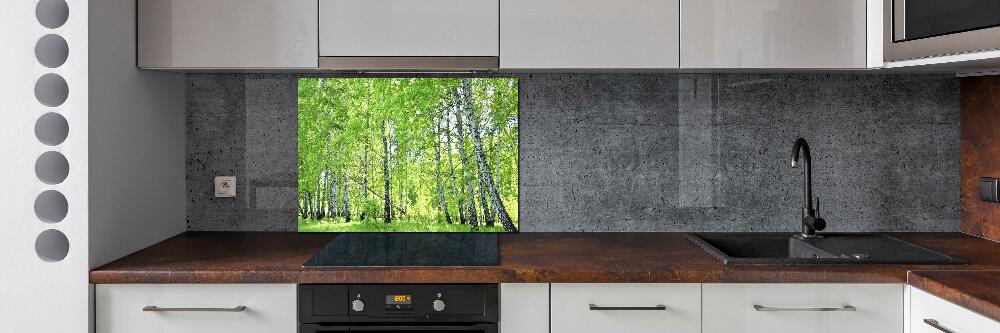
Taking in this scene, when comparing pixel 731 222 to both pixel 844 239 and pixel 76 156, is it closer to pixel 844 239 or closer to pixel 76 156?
pixel 844 239

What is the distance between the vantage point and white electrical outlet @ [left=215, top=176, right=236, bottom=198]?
252 cm

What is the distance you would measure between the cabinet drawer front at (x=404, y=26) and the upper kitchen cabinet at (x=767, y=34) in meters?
0.60

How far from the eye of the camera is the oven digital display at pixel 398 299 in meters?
1.85

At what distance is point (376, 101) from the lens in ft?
8.25

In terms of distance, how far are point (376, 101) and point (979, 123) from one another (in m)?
2.03

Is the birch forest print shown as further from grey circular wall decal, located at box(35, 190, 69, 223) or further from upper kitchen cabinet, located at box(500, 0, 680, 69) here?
grey circular wall decal, located at box(35, 190, 69, 223)

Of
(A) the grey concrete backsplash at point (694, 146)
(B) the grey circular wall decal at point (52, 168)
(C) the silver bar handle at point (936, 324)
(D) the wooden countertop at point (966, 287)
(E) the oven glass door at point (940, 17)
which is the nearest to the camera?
(D) the wooden countertop at point (966, 287)

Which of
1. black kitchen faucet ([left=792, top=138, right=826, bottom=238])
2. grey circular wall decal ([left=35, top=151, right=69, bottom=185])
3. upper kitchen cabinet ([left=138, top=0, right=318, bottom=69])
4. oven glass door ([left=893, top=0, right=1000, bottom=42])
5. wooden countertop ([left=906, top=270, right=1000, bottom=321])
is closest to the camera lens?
wooden countertop ([left=906, top=270, right=1000, bottom=321])

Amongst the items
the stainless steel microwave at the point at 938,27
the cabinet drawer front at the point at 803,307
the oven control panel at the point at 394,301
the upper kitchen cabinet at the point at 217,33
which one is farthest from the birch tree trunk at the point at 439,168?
the stainless steel microwave at the point at 938,27

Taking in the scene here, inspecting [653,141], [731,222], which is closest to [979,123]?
[731,222]

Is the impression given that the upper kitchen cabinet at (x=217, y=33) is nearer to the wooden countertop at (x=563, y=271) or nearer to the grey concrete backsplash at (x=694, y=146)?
the grey concrete backsplash at (x=694, y=146)

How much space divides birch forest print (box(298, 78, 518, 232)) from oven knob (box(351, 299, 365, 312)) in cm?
72

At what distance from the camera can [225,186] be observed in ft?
8.29

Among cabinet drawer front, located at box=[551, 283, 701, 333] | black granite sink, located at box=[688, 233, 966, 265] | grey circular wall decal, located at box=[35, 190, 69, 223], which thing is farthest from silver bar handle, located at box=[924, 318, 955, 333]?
grey circular wall decal, located at box=[35, 190, 69, 223]
